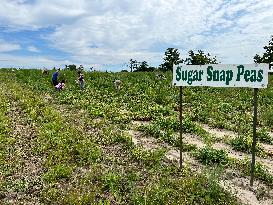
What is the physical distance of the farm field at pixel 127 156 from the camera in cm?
728

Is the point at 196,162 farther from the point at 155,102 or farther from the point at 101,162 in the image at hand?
the point at 155,102

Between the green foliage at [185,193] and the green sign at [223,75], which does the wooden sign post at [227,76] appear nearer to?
the green sign at [223,75]

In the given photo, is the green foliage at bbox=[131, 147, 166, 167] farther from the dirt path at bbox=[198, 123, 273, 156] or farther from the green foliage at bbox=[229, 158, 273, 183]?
the dirt path at bbox=[198, 123, 273, 156]

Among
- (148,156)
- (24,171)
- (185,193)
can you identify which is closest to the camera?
(185,193)

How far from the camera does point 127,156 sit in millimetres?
9586

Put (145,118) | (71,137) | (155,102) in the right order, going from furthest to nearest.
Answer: (155,102) < (145,118) < (71,137)

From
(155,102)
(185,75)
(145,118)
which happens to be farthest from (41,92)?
(185,75)

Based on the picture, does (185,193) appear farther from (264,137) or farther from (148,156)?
(264,137)

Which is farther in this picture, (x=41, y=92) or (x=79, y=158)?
(x=41, y=92)

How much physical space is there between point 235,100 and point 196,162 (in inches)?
496

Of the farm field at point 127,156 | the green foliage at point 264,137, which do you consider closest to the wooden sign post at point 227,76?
the farm field at point 127,156

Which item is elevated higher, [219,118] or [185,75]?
[185,75]

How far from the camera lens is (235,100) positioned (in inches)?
833

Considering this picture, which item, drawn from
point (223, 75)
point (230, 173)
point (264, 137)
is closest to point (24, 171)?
point (230, 173)
